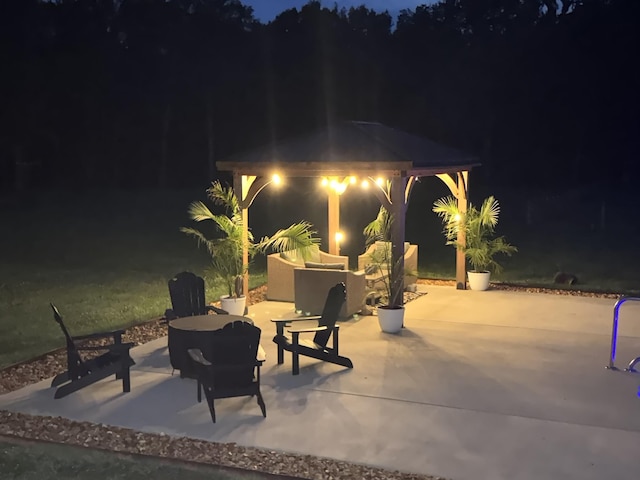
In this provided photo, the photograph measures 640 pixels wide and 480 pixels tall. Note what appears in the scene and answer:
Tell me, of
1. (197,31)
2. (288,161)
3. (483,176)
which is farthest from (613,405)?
(197,31)

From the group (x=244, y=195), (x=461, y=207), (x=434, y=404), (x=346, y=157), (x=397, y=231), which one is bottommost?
(x=434, y=404)

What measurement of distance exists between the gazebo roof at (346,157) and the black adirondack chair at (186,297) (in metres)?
2.78

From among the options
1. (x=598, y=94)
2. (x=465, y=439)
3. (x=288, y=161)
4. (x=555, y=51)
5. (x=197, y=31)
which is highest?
(x=197, y=31)

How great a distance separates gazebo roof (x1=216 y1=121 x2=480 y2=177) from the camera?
32.9ft

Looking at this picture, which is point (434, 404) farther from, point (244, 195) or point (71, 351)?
point (244, 195)

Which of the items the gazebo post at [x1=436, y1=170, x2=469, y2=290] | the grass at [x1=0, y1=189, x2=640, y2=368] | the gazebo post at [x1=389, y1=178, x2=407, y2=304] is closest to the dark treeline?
the grass at [x1=0, y1=189, x2=640, y2=368]

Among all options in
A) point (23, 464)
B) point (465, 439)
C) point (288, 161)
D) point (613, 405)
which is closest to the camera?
point (23, 464)

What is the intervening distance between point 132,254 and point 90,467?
42.7ft

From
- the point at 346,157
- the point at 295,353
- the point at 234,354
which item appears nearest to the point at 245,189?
the point at 346,157

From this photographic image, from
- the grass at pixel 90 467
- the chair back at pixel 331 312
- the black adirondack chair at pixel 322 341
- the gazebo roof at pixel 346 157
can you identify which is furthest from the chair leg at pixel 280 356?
the gazebo roof at pixel 346 157

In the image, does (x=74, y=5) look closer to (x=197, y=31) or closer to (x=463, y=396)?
(x=197, y=31)

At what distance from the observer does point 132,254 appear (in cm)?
1772

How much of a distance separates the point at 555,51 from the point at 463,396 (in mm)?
23598

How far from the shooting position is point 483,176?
27.9 meters
